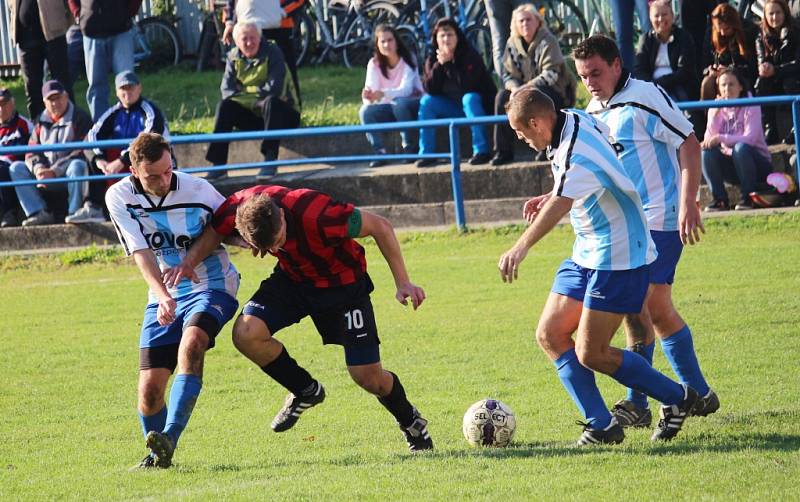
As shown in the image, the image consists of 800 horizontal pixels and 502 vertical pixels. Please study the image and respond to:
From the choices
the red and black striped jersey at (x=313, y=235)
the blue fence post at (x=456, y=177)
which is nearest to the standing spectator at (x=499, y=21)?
the blue fence post at (x=456, y=177)

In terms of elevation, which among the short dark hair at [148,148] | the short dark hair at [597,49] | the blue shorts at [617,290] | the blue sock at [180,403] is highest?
the short dark hair at [597,49]

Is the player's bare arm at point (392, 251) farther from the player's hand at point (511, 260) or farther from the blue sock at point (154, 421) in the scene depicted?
the blue sock at point (154, 421)

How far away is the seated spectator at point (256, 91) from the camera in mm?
14758

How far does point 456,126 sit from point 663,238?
706 centimetres

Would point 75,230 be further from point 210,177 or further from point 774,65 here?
point 774,65

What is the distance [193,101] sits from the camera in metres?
19.6

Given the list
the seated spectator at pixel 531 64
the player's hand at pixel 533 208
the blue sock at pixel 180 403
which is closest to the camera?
the blue sock at pixel 180 403

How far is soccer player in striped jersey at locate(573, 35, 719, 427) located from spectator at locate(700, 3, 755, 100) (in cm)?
715

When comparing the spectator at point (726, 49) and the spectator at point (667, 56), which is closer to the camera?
the spectator at point (726, 49)

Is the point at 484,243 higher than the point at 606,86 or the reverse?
the reverse

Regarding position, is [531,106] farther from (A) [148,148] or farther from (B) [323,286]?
(A) [148,148]

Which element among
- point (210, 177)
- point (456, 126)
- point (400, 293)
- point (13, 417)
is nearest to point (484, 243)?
point (456, 126)

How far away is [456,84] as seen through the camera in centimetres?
1443

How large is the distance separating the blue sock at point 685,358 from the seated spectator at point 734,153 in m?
6.42
